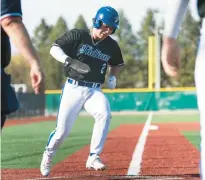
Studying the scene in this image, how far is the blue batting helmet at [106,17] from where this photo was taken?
6176 millimetres

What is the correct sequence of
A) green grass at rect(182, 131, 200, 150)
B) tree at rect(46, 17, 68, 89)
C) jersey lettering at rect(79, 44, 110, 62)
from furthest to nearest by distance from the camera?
tree at rect(46, 17, 68, 89) → green grass at rect(182, 131, 200, 150) → jersey lettering at rect(79, 44, 110, 62)

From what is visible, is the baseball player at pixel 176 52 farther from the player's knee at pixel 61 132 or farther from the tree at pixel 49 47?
the tree at pixel 49 47

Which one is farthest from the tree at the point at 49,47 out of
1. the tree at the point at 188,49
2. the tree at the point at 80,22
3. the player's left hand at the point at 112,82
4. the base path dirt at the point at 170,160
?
the player's left hand at the point at 112,82

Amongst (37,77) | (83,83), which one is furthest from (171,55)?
(83,83)

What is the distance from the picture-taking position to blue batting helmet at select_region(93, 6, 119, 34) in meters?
6.18

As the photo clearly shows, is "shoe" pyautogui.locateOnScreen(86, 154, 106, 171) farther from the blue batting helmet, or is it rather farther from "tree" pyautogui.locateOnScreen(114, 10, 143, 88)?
"tree" pyautogui.locateOnScreen(114, 10, 143, 88)

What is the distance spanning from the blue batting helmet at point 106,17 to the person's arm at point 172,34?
332 centimetres

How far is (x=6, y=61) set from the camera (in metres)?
3.21

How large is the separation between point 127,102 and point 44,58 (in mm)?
36121

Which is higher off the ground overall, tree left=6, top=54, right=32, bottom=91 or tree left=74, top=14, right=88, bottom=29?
tree left=74, top=14, right=88, bottom=29

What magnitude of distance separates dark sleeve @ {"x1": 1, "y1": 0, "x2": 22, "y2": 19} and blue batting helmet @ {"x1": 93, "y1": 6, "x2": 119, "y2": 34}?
322 centimetres

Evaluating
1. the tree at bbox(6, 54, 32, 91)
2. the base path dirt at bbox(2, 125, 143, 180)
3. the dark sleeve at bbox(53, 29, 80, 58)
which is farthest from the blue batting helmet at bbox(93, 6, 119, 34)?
the tree at bbox(6, 54, 32, 91)

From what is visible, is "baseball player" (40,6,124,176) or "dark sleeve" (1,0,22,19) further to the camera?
"baseball player" (40,6,124,176)

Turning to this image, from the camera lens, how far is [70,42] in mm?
6285
